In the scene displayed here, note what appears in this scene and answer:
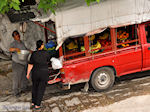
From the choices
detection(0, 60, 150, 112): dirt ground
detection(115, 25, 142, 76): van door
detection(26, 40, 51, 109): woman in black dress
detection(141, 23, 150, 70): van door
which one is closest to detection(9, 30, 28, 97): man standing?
detection(0, 60, 150, 112): dirt ground

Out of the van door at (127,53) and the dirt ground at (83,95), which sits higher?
the van door at (127,53)

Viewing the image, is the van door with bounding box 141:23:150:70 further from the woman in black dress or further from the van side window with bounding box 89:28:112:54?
Result: the woman in black dress

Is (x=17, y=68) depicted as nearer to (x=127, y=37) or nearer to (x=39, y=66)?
(x=39, y=66)

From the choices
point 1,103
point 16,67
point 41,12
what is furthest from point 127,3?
point 1,103

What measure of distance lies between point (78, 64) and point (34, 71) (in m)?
1.24

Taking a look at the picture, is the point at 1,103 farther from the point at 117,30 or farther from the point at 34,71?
the point at 117,30

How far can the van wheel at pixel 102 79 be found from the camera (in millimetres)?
6145

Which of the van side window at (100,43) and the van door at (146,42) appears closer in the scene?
the van side window at (100,43)

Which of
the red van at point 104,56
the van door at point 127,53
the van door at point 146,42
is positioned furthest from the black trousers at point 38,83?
the van door at point 146,42

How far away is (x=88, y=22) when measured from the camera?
559cm

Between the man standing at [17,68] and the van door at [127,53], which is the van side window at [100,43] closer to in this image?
the van door at [127,53]

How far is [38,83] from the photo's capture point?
5.55 m

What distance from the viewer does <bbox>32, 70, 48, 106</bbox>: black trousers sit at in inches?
211

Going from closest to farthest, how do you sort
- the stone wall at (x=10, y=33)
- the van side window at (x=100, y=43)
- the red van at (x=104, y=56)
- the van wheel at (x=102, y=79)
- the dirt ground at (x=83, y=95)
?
the dirt ground at (x=83, y=95), the red van at (x=104, y=56), the van side window at (x=100, y=43), the van wheel at (x=102, y=79), the stone wall at (x=10, y=33)
